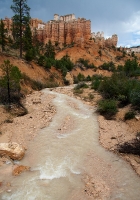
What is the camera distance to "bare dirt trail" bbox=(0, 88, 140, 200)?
5387mm

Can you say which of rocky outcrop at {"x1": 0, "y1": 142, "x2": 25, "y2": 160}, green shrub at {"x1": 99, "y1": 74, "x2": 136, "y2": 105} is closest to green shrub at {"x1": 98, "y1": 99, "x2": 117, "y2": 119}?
green shrub at {"x1": 99, "y1": 74, "x2": 136, "y2": 105}

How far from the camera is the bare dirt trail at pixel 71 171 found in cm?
539

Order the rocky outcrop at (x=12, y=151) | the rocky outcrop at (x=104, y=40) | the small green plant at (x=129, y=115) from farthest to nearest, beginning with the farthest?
the rocky outcrop at (x=104, y=40)
the small green plant at (x=129, y=115)
the rocky outcrop at (x=12, y=151)

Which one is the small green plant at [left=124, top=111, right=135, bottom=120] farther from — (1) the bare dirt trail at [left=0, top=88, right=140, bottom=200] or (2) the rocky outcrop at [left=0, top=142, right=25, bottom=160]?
(2) the rocky outcrop at [left=0, top=142, right=25, bottom=160]

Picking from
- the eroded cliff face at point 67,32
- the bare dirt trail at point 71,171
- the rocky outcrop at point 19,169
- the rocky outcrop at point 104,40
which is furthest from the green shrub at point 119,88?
the rocky outcrop at point 104,40

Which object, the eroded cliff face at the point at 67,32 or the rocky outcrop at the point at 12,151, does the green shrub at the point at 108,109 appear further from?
the eroded cliff face at the point at 67,32

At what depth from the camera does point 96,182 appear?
5.93m

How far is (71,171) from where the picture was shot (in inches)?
257

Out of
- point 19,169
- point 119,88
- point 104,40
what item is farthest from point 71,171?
point 104,40

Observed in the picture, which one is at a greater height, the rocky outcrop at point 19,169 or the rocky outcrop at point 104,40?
the rocky outcrop at point 104,40

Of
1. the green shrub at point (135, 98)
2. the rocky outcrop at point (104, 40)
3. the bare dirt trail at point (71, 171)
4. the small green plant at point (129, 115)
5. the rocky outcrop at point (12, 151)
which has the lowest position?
the bare dirt trail at point (71, 171)

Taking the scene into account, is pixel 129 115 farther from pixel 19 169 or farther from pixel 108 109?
pixel 19 169

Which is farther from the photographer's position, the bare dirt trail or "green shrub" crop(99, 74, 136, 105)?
"green shrub" crop(99, 74, 136, 105)

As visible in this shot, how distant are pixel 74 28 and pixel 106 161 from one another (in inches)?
2239
